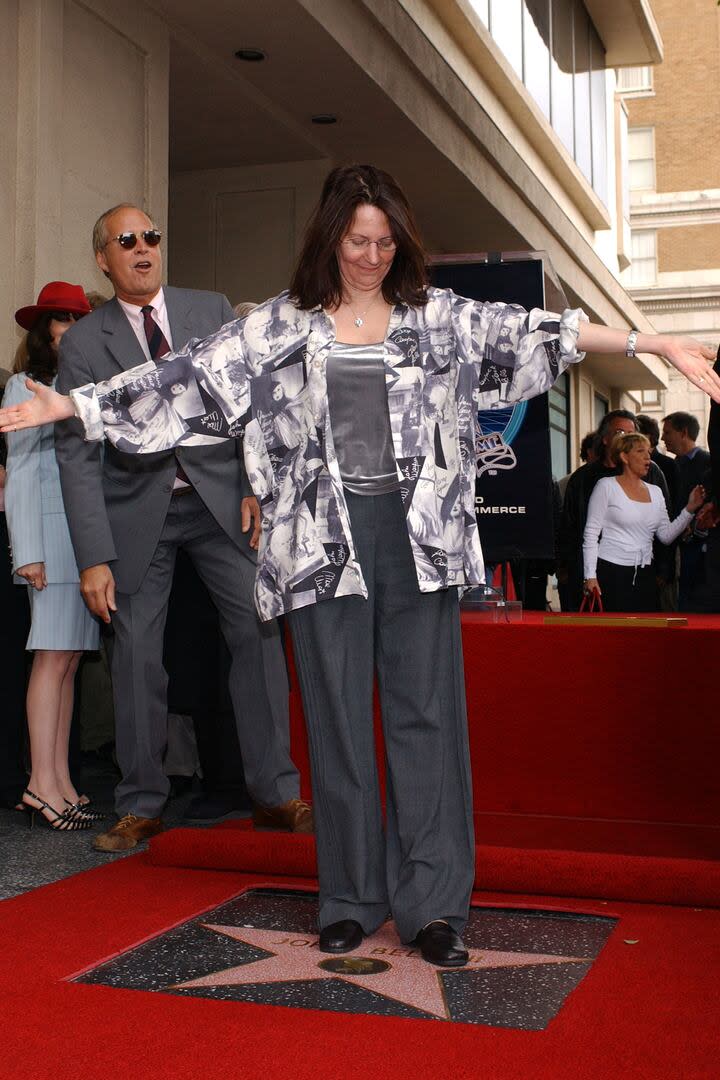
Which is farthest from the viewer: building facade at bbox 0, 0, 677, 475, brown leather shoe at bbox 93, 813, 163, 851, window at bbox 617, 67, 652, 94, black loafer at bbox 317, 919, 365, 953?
window at bbox 617, 67, 652, 94

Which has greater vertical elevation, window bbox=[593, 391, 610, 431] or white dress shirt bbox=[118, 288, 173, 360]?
window bbox=[593, 391, 610, 431]

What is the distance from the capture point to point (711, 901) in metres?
→ 3.62

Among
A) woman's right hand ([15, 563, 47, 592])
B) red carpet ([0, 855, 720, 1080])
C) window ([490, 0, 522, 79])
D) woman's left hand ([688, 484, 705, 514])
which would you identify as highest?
window ([490, 0, 522, 79])

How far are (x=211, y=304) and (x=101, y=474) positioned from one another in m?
0.75

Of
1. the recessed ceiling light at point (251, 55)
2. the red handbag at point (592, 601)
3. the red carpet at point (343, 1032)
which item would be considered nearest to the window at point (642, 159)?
the recessed ceiling light at point (251, 55)

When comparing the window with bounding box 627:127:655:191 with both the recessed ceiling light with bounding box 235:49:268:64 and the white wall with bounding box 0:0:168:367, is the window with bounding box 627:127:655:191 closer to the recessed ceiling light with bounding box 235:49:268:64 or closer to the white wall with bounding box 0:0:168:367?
the recessed ceiling light with bounding box 235:49:268:64

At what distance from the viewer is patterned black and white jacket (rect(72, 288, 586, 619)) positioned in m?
3.27

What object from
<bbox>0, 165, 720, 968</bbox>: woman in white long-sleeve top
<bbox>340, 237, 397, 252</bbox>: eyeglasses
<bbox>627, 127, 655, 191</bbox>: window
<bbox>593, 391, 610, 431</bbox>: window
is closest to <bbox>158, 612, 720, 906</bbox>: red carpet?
<bbox>0, 165, 720, 968</bbox>: woman in white long-sleeve top

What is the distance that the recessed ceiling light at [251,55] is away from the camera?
8789 mm

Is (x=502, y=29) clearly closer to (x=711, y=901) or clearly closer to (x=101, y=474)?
(x=101, y=474)

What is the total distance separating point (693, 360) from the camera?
3.06 metres

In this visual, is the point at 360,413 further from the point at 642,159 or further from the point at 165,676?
the point at 642,159

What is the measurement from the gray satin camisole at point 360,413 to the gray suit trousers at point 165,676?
1.44 meters

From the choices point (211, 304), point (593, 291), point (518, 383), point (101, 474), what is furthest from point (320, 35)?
point (593, 291)
